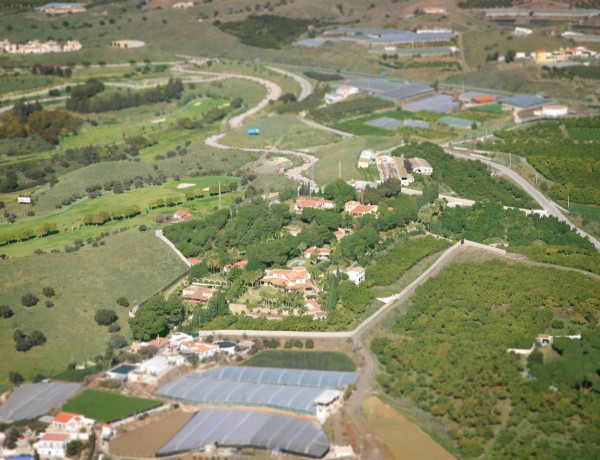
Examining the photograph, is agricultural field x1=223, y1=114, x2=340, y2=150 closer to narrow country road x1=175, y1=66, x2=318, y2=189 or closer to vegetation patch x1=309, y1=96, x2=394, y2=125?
narrow country road x1=175, y1=66, x2=318, y2=189

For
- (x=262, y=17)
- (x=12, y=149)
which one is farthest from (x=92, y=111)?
(x=262, y=17)

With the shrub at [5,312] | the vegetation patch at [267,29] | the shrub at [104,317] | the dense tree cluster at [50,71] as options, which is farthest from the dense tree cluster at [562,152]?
the vegetation patch at [267,29]

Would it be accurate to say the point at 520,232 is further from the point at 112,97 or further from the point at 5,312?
the point at 112,97

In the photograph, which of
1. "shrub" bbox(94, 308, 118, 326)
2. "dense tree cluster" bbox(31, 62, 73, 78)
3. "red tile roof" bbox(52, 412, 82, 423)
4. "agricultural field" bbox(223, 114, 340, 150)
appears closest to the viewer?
"red tile roof" bbox(52, 412, 82, 423)

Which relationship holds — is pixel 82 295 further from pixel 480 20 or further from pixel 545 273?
pixel 480 20

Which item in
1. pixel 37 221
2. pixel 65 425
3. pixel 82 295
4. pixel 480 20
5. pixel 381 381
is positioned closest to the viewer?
pixel 65 425

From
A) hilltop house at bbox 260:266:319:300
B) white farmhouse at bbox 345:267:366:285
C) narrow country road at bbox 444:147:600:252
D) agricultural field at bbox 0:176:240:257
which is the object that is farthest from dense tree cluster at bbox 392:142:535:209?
hilltop house at bbox 260:266:319:300
